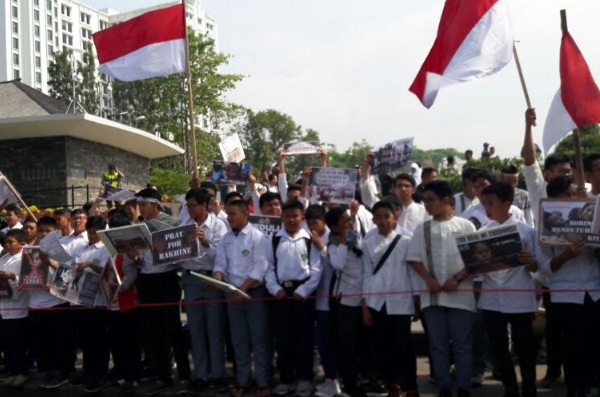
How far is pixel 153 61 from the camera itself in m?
11.3

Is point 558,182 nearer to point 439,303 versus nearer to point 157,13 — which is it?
point 439,303

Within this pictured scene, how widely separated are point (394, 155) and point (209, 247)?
2756 millimetres

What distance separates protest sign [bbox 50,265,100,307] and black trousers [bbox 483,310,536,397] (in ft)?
13.4

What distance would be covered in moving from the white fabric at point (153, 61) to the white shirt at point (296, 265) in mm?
4548

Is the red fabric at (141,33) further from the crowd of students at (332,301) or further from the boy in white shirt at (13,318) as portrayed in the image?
the boy in white shirt at (13,318)

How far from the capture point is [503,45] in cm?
748

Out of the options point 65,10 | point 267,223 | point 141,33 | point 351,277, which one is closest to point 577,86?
point 351,277

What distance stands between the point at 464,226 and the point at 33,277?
4.60 metres

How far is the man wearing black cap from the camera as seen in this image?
26.6 ft

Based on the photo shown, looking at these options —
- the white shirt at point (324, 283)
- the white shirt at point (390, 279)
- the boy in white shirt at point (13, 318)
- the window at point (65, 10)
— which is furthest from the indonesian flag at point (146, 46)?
the window at point (65, 10)

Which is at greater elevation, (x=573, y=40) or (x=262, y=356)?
(x=573, y=40)

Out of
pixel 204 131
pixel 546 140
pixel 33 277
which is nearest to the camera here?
pixel 546 140

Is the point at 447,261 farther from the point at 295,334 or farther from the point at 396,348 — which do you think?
the point at 295,334

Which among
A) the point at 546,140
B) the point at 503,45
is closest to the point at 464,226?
the point at 546,140
